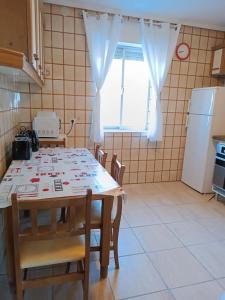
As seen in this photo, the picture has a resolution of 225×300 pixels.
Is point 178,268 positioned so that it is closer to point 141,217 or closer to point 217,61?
point 141,217

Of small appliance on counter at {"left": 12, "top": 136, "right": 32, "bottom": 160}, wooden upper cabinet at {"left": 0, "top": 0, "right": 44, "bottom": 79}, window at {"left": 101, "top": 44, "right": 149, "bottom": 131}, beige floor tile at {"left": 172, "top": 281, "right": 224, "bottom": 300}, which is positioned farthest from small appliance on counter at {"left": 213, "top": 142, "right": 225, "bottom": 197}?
wooden upper cabinet at {"left": 0, "top": 0, "right": 44, "bottom": 79}

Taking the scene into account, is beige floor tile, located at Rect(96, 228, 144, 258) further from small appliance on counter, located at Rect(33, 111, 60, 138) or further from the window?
the window

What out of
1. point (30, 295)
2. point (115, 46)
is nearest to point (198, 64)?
point (115, 46)

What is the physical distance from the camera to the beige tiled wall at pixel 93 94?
270 cm

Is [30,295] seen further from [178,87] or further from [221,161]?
[178,87]

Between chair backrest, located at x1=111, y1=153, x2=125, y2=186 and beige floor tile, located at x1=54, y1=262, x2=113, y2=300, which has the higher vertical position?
chair backrest, located at x1=111, y1=153, x2=125, y2=186

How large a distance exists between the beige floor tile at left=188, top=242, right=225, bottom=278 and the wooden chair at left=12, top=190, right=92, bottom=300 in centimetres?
104

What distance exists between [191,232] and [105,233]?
46.1 inches

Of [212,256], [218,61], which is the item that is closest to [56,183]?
[212,256]

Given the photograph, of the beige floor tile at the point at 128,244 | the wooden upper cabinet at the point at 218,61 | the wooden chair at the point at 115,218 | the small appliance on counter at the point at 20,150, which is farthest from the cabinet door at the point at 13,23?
the wooden upper cabinet at the point at 218,61

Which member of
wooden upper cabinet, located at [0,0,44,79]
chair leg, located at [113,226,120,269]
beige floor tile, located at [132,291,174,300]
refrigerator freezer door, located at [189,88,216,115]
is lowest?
beige floor tile, located at [132,291,174,300]

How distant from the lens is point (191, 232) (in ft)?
7.22

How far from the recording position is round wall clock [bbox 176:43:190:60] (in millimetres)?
3113

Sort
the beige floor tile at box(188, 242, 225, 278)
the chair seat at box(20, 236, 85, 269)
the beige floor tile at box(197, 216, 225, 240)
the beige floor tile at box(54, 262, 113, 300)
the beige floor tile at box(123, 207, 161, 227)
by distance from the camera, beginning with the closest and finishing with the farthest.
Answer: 1. the chair seat at box(20, 236, 85, 269)
2. the beige floor tile at box(54, 262, 113, 300)
3. the beige floor tile at box(188, 242, 225, 278)
4. the beige floor tile at box(197, 216, 225, 240)
5. the beige floor tile at box(123, 207, 161, 227)
